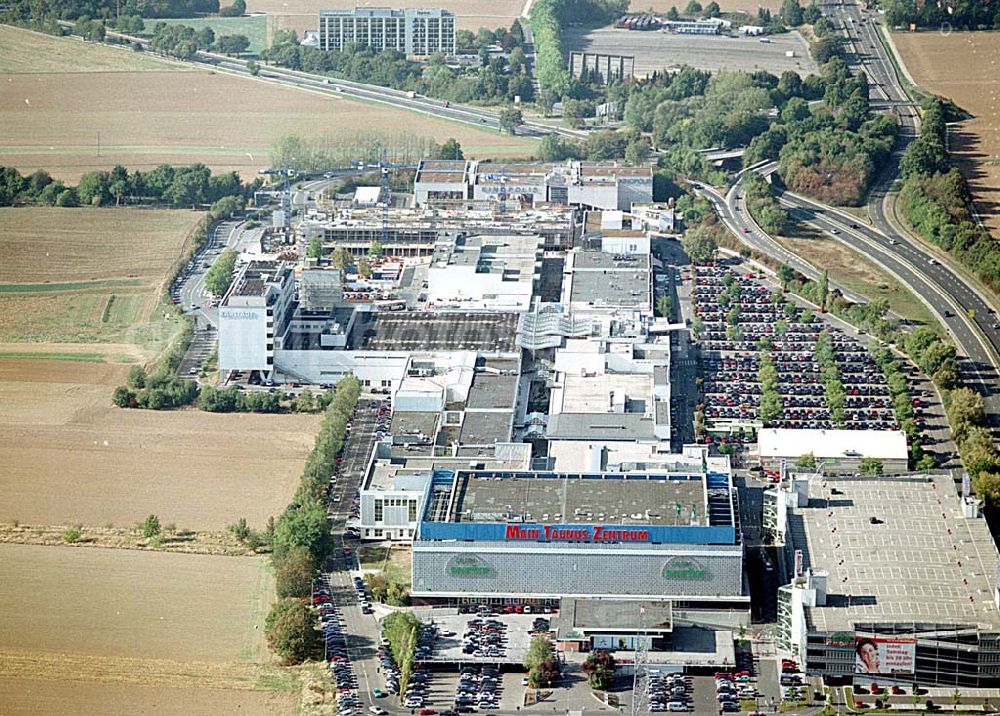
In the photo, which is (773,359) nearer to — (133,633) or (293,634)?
(293,634)

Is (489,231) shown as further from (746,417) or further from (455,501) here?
(455,501)

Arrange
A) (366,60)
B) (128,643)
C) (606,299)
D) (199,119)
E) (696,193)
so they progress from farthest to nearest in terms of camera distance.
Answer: (366,60) < (199,119) < (696,193) < (606,299) < (128,643)

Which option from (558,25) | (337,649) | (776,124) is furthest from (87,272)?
(558,25)

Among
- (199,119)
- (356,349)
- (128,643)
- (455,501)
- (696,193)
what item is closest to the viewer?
(128,643)

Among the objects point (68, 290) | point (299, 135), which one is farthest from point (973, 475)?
point (299, 135)

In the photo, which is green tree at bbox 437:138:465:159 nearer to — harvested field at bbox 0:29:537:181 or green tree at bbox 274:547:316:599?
harvested field at bbox 0:29:537:181

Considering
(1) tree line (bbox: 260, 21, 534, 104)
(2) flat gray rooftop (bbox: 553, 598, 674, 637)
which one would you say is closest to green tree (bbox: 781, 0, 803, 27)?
(1) tree line (bbox: 260, 21, 534, 104)
